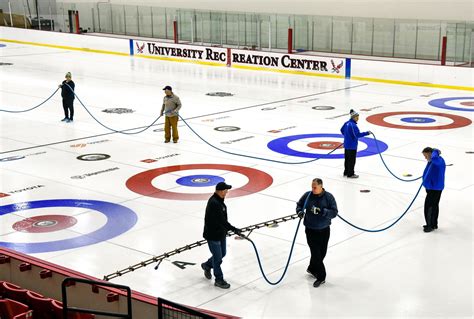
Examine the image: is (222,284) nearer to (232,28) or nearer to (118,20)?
(232,28)

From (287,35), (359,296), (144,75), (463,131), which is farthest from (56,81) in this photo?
(359,296)

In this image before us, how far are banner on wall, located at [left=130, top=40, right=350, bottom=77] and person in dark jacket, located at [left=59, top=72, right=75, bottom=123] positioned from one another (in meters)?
11.5

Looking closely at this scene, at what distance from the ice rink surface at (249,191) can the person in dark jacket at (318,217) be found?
31cm

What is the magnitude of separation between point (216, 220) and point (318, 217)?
1.31 m

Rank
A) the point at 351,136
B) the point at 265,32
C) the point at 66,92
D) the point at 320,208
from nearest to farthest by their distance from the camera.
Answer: the point at 320,208, the point at 351,136, the point at 66,92, the point at 265,32

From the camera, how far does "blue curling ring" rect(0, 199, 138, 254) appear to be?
11461 mm

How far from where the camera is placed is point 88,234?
39.3ft

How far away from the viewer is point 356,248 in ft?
36.9

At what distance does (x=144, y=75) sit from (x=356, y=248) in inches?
802

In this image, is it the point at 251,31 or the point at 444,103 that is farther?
the point at 251,31

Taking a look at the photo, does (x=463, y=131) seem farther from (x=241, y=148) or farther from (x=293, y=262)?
(x=293, y=262)

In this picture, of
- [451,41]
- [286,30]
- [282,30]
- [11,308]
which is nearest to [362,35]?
[286,30]

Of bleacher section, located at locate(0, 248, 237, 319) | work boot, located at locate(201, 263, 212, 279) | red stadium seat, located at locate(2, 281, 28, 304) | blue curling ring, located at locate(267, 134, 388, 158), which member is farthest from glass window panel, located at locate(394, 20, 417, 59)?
red stadium seat, located at locate(2, 281, 28, 304)

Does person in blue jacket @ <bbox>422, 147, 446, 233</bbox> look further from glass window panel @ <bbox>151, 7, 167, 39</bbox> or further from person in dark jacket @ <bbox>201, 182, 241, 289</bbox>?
glass window panel @ <bbox>151, 7, 167, 39</bbox>
